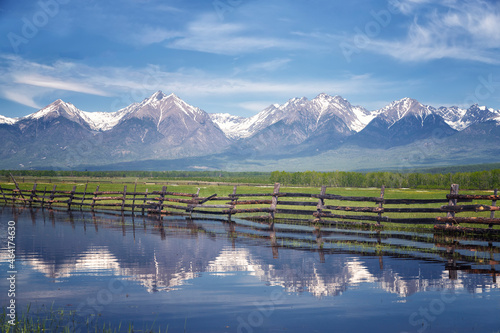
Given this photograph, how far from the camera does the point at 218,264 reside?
613 inches

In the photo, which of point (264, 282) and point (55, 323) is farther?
point (264, 282)

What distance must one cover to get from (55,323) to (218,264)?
22.9 ft

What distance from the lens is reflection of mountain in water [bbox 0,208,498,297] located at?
1260 cm

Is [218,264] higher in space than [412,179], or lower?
lower

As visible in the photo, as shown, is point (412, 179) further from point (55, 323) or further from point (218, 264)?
point (55, 323)

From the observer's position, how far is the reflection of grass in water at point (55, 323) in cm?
870

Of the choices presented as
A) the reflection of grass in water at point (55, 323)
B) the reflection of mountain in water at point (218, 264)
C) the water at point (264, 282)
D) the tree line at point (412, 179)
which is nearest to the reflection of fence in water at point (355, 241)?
the water at point (264, 282)

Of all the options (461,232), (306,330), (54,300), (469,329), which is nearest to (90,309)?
(54,300)

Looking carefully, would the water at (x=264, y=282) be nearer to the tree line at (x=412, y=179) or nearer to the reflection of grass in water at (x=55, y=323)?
the reflection of grass in water at (x=55, y=323)

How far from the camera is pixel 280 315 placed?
32.2 ft

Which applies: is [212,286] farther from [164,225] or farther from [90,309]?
[164,225]

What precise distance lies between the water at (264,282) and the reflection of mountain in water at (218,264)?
0.11 ft

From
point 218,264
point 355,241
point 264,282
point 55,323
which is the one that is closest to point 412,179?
point 355,241

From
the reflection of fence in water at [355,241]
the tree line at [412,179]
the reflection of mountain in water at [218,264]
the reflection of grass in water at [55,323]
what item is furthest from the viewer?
the tree line at [412,179]
